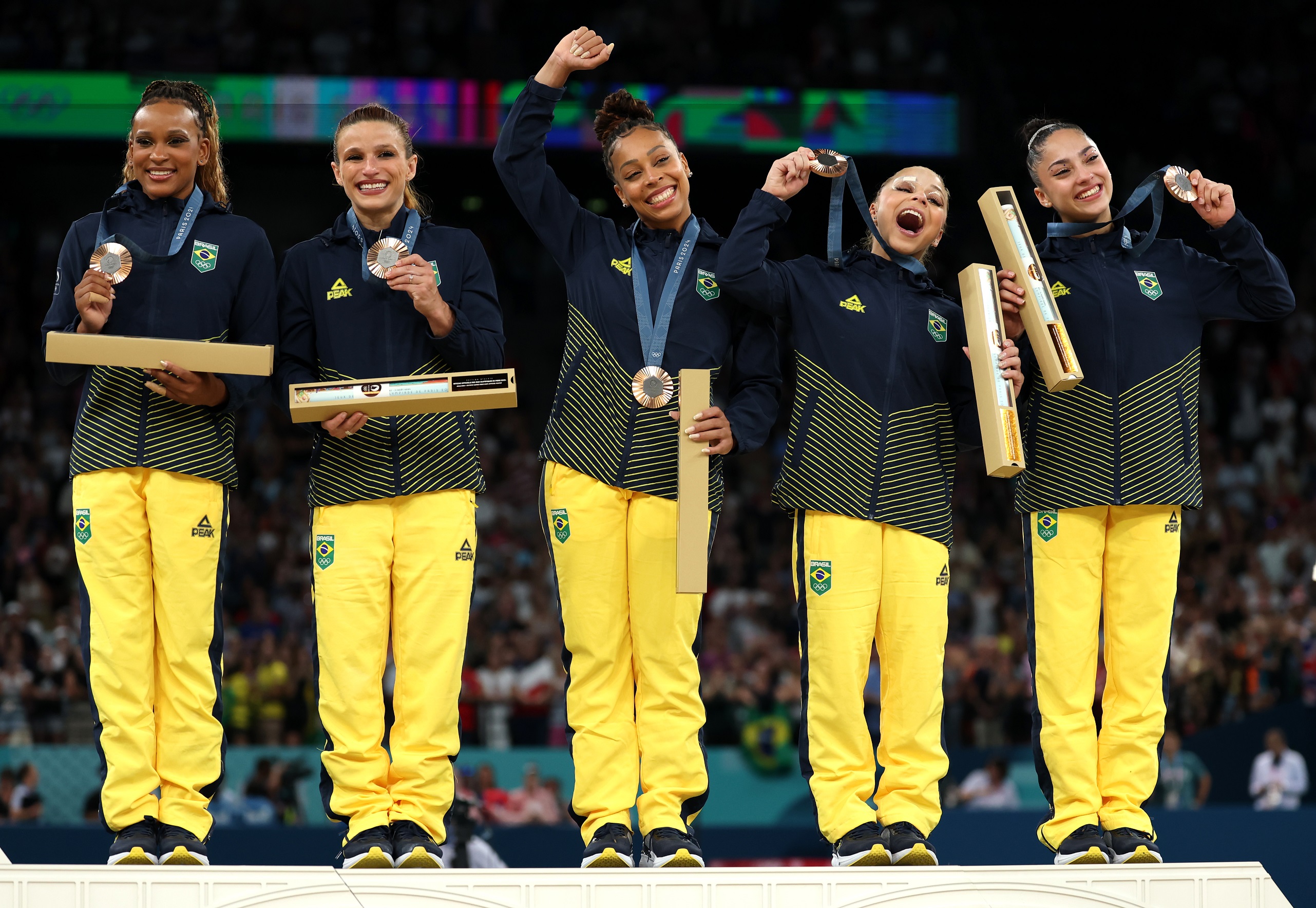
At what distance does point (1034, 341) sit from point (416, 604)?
2123 mm

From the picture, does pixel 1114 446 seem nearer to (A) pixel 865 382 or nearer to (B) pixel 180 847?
(A) pixel 865 382

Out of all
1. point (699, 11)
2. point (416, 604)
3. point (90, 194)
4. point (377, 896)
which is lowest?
point (377, 896)

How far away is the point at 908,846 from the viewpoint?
4500 millimetres

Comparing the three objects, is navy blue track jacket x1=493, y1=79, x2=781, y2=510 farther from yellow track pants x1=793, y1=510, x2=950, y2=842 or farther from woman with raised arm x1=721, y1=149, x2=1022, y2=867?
yellow track pants x1=793, y1=510, x2=950, y2=842

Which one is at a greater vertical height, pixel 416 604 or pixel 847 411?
pixel 847 411

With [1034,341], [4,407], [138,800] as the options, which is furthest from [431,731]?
[4,407]

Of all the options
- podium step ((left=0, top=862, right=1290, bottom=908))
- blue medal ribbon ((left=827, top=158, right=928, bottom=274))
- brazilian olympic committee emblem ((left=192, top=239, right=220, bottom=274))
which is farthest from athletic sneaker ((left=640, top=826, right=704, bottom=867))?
brazilian olympic committee emblem ((left=192, top=239, right=220, bottom=274))

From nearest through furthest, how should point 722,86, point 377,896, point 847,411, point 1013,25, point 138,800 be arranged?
point 377,896
point 138,800
point 847,411
point 722,86
point 1013,25

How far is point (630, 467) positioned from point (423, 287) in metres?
0.85

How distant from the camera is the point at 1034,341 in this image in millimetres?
4676

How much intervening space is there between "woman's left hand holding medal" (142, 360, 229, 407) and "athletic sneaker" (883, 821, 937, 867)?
249 cm

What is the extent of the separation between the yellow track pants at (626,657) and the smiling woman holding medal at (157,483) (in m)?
1.11

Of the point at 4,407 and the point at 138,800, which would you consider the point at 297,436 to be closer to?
the point at 4,407

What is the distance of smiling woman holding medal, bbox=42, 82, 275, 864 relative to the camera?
4.45 metres
